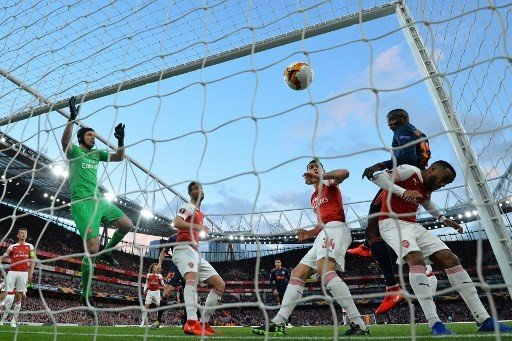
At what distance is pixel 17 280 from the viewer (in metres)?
8.20

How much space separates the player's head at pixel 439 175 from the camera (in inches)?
137

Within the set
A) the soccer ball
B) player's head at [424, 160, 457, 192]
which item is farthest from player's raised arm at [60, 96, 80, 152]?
player's head at [424, 160, 457, 192]

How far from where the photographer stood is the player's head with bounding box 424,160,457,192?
3.48 meters

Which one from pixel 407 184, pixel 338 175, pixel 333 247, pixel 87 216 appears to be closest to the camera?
pixel 407 184

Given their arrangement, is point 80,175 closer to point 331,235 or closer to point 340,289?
point 331,235

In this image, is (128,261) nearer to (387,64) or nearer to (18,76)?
(18,76)

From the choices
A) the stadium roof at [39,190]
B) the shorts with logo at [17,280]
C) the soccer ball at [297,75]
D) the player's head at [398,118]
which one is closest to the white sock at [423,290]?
the player's head at [398,118]

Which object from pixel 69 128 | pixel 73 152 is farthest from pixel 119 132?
pixel 73 152

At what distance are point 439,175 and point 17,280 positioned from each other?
8.10 meters

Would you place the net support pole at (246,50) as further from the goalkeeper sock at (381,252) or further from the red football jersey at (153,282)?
the red football jersey at (153,282)

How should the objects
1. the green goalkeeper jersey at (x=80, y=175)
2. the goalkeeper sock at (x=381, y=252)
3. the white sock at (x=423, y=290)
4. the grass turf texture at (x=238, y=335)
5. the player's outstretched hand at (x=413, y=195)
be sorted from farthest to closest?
1. the green goalkeeper jersey at (x=80, y=175)
2. the goalkeeper sock at (x=381, y=252)
3. the player's outstretched hand at (x=413, y=195)
4. the white sock at (x=423, y=290)
5. the grass turf texture at (x=238, y=335)

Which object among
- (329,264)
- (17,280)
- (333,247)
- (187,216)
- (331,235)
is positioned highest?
A: (17,280)

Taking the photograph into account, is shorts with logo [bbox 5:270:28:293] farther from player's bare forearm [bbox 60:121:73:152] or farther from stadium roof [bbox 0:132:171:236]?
stadium roof [bbox 0:132:171:236]

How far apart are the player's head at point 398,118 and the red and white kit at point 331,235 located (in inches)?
A: 35.2
